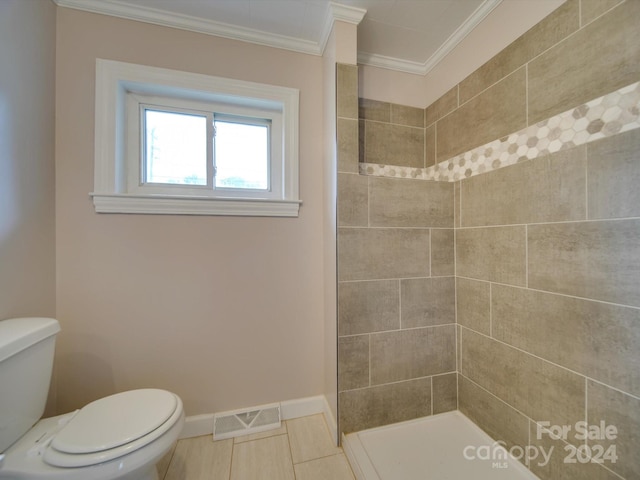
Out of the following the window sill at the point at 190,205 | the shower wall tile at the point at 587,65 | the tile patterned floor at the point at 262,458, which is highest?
the shower wall tile at the point at 587,65

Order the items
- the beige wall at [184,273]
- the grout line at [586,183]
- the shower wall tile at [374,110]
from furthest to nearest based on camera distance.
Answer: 1. the shower wall tile at [374,110]
2. the beige wall at [184,273]
3. the grout line at [586,183]

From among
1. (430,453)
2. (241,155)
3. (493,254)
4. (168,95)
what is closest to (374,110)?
(241,155)

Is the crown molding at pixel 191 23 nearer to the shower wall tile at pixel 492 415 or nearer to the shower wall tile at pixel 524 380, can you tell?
the shower wall tile at pixel 524 380

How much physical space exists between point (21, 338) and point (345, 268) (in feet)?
4.01

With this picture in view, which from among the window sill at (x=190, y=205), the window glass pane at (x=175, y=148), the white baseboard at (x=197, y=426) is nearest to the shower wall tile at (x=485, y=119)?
the window sill at (x=190, y=205)

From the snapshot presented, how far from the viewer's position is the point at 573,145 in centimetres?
89

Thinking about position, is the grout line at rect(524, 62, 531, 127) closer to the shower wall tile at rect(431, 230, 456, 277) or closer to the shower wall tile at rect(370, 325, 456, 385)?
the shower wall tile at rect(431, 230, 456, 277)

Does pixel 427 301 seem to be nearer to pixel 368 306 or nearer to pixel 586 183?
pixel 368 306

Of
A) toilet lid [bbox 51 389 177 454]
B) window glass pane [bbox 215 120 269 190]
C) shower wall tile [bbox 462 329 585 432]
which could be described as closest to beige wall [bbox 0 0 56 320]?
toilet lid [bbox 51 389 177 454]

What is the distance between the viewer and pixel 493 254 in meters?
Result: 1.17

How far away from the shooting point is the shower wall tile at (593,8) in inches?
31.5

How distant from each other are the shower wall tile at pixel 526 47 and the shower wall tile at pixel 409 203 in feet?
1.79

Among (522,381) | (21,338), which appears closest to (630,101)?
(522,381)

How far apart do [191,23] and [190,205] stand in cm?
98
